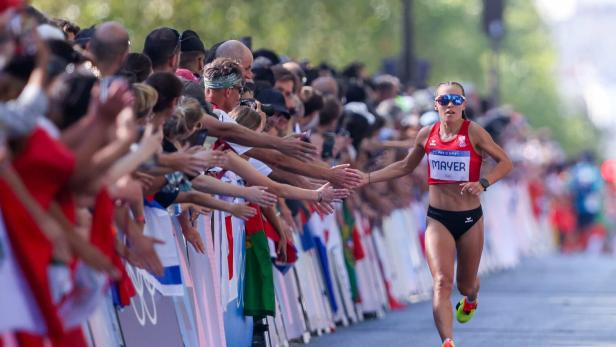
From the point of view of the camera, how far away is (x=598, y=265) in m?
31.4

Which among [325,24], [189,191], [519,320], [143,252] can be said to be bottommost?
[519,320]

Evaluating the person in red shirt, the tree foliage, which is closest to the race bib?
the person in red shirt

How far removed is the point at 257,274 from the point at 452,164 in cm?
167

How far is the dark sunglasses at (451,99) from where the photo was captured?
526 inches

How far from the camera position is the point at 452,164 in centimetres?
1345

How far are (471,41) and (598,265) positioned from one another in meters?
28.9

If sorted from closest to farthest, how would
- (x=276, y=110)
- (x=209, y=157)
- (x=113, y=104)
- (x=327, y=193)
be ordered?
(x=113, y=104)
(x=209, y=157)
(x=327, y=193)
(x=276, y=110)

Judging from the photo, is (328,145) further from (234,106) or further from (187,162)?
(187,162)

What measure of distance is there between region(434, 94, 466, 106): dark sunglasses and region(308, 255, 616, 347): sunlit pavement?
2.14 meters

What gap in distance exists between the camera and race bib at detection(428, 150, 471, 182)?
13.4 metres

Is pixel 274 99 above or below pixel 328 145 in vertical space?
above

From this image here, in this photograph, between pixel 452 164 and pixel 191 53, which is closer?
pixel 452 164

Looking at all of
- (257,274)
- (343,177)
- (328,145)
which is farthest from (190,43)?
(328,145)

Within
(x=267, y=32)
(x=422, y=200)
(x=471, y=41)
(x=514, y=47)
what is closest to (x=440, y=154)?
(x=422, y=200)
